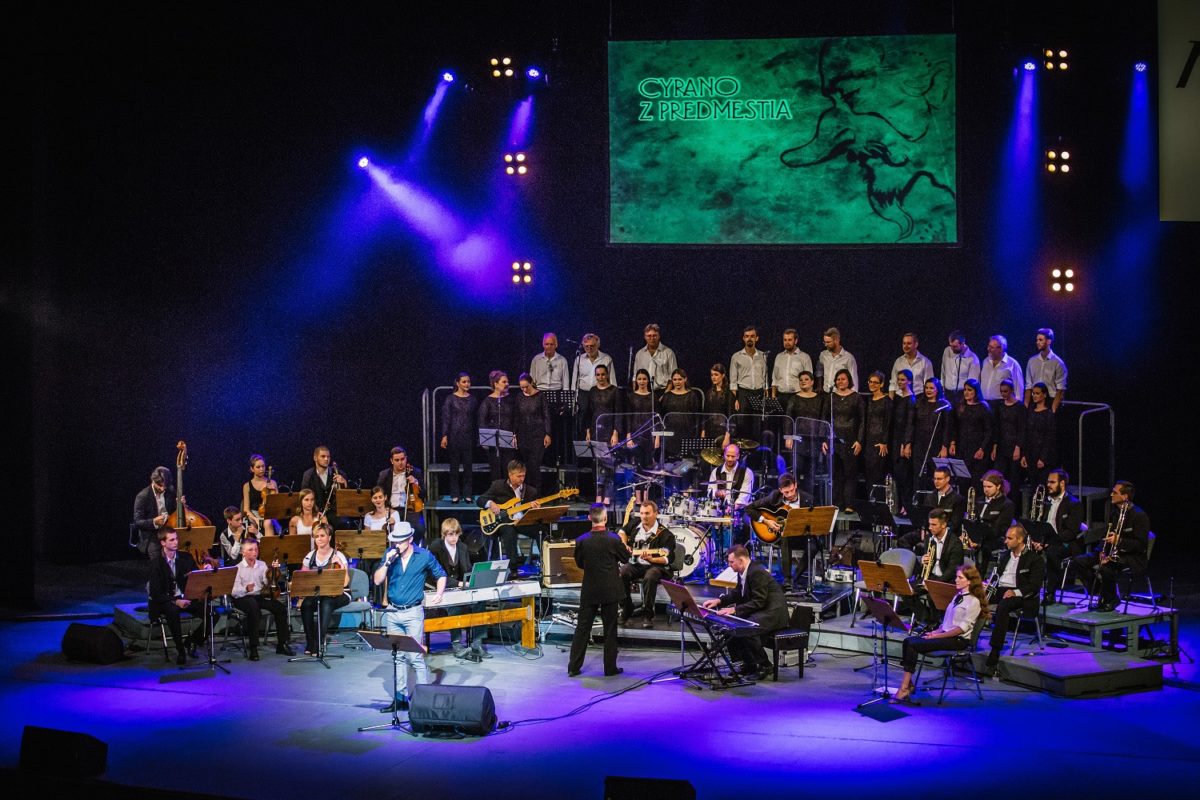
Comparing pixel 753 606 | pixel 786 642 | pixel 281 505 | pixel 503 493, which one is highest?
pixel 503 493

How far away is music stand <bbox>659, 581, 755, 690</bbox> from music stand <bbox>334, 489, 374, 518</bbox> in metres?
4.63

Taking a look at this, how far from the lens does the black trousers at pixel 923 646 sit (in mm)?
11000

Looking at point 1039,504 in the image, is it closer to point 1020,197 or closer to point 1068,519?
point 1068,519

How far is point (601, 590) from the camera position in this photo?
12.0 meters

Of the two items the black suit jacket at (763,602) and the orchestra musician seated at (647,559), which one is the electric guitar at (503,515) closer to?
the orchestra musician seated at (647,559)

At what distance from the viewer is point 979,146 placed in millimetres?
17391

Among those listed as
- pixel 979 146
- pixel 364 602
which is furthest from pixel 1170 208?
pixel 364 602

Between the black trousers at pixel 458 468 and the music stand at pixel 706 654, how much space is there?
16.6ft

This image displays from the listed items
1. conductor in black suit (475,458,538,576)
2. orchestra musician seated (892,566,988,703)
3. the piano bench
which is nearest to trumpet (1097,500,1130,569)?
orchestra musician seated (892,566,988,703)

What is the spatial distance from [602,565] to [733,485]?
2.87 metres

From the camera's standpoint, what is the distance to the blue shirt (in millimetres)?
11594

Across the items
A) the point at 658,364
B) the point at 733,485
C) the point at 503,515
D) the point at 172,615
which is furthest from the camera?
the point at 658,364

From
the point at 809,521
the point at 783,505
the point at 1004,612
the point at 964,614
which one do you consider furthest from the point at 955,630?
the point at 783,505

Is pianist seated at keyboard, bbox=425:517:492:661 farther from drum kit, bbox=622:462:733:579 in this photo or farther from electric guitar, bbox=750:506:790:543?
electric guitar, bbox=750:506:790:543
